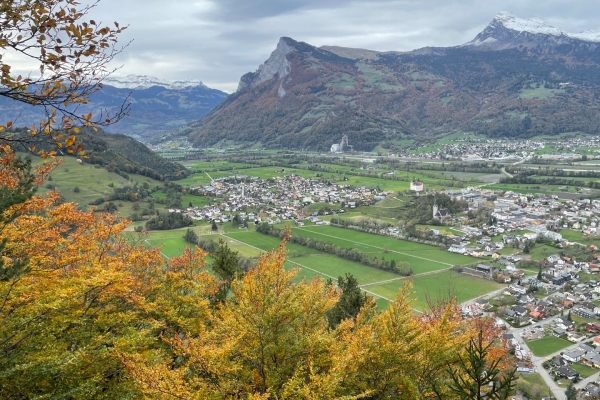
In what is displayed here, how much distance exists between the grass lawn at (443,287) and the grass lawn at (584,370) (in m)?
8.73

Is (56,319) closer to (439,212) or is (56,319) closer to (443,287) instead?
(443,287)

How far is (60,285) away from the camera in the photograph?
985 cm

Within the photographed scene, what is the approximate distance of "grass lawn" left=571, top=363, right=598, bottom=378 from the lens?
23.5m

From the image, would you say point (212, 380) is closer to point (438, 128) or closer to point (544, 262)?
point (544, 262)

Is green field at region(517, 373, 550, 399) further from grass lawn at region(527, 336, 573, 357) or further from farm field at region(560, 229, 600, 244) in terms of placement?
farm field at region(560, 229, 600, 244)

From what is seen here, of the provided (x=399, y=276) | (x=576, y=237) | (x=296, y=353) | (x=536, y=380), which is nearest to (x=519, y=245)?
(x=576, y=237)

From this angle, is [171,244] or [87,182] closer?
[171,244]

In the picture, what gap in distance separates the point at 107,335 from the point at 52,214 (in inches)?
192

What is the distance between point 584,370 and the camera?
23.9 metres

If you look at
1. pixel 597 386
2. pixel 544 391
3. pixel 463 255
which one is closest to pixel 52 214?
pixel 544 391

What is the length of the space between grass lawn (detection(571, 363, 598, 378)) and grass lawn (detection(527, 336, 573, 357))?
1.65 meters

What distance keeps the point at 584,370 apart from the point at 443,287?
38.8 feet

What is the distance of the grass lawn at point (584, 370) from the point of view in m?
23.5

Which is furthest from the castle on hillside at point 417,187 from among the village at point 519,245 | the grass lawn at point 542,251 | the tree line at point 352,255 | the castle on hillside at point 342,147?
the castle on hillside at point 342,147
